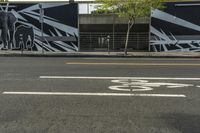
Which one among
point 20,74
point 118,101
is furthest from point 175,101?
point 20,74

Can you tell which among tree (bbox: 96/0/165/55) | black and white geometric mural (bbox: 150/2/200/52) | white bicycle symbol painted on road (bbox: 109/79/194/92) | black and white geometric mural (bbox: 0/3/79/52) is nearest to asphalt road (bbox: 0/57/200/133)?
white bicycle symbol painted on road (bbox: 109/79/194/92)

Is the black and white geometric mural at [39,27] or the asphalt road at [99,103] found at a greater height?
the black and white geometric mural at [39,27]

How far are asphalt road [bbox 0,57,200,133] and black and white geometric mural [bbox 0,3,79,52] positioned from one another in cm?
1501

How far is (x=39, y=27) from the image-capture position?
27328 millimetres

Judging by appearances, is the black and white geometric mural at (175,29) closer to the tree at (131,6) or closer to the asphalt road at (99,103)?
the tree at (131,6)

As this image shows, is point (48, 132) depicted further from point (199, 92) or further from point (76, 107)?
point (199, 92)

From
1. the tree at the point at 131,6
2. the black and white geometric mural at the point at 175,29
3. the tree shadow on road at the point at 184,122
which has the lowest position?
the tree shadow on road at the point at 184,122

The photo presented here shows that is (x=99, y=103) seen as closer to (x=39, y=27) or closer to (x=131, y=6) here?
(x=131, y=6)

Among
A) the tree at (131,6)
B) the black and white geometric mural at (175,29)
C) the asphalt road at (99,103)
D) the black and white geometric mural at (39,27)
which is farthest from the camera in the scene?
the black and white geometric mural at (39,27)

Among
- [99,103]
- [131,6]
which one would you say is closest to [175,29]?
[131,6]

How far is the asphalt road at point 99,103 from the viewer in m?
6.02

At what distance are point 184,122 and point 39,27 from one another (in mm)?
22190

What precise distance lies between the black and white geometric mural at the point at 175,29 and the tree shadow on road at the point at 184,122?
19888 mm

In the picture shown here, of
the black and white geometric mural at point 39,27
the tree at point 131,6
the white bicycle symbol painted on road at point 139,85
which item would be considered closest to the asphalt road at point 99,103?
the white bicycle symbol painted on road at point 139,85
